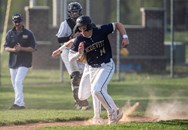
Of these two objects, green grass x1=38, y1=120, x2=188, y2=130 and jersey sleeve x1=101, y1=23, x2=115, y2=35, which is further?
jersey sleeve x1=101, y1=23, x2=115, y2=35

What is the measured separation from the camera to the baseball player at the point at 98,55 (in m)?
12.2

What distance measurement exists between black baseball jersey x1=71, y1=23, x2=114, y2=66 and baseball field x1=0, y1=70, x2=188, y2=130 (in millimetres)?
1196

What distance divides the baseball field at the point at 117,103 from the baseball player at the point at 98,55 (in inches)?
18.2

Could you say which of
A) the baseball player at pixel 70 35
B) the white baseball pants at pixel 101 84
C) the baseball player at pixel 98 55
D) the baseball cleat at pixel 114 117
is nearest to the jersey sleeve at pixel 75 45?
the baseball player at pixel 98 55

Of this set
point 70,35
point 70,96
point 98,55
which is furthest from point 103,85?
point 70,96

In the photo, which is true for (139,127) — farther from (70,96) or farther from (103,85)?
(70,96)

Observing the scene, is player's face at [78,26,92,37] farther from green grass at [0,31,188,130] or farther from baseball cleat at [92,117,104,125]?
green grass at [0,31,188,130]

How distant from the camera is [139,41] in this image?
29.2 metres

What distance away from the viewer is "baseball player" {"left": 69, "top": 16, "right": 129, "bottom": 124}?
481 inches

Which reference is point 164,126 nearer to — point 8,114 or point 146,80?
point 8,114

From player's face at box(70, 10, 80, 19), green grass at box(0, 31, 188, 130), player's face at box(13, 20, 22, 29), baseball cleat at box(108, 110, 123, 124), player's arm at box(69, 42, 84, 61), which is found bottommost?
green grass at box(0, 31, 188, 130)

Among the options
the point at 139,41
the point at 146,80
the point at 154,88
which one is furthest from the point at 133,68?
the point at 154,88

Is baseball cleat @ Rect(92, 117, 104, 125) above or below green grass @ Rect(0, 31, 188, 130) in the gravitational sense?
above

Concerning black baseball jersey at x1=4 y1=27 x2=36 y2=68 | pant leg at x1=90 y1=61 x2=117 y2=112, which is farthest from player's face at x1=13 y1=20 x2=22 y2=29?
pant leg at x1=90 y1=61 x2=117 y2=112
